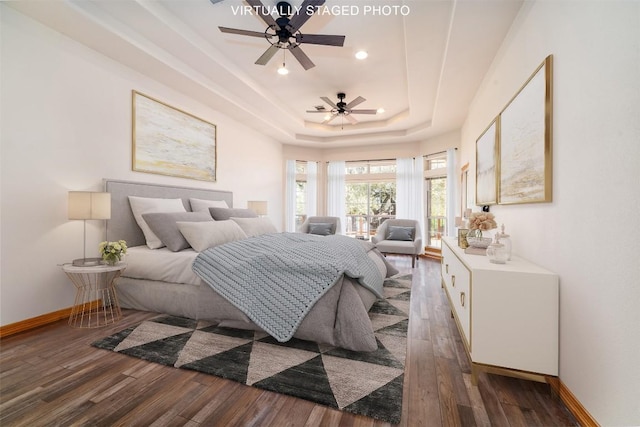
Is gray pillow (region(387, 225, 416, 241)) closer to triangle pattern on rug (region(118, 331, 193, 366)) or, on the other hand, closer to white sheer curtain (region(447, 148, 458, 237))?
white sheer curtain (region(447, 148, 458, 237))

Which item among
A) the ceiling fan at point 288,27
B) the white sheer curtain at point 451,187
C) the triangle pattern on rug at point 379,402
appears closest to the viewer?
the triangle pattern on rug at point 379,402

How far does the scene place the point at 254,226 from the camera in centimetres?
373

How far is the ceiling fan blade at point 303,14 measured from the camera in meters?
2.14

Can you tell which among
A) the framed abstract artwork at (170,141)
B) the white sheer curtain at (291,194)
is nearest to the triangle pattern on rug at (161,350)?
the framed abstract artwork at (170,141)

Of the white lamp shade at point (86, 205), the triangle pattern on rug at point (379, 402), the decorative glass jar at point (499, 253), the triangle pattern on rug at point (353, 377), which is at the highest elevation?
the white lamp shade at point (86, 205)

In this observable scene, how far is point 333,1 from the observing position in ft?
8.51

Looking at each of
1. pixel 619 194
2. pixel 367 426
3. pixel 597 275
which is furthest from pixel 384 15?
pixel 367 426

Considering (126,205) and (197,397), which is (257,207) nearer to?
(126,205)

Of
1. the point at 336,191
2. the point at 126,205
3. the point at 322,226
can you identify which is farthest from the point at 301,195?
the point at 126,205

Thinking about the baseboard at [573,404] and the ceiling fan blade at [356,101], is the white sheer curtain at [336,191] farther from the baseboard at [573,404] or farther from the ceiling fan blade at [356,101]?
the baseboard at [573,404]

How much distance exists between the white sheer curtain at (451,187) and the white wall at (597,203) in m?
4.12

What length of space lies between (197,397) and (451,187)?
19.0 ft

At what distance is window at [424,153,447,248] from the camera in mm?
6258

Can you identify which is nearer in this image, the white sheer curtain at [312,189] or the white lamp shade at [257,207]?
the white lamp shade at [257,207]
